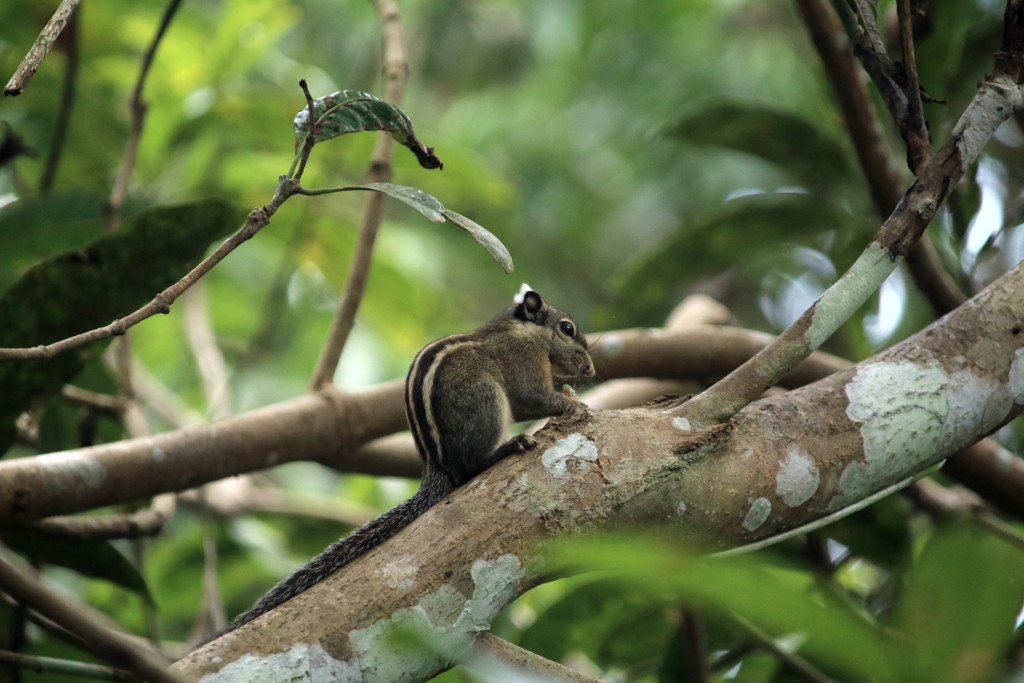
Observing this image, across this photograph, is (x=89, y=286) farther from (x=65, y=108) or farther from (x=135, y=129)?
(x=65, y=108)

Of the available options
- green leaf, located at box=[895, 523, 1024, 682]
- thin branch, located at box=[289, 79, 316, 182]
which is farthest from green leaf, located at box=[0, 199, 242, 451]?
green leaf, located at box=[895, 523, 1024, 682]

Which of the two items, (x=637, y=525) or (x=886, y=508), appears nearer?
(x=637, y=525)

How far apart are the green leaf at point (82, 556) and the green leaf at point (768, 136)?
216 centimetres

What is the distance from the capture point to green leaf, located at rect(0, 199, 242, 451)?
226 centimetres

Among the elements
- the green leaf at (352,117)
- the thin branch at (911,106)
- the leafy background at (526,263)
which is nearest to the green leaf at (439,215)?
the green leaf at (352,117)

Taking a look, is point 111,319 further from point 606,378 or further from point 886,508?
point 886,508

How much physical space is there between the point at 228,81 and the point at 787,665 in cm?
292

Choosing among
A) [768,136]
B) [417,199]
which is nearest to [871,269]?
[417,199]

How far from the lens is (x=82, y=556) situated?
2.49 metres

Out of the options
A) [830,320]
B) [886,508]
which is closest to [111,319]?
[830,320]

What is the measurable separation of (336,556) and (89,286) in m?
0.91

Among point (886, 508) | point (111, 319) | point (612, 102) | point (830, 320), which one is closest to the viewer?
point (830, 320)

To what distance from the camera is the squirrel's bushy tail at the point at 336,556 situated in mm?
1907

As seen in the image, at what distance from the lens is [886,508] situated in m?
2.91
